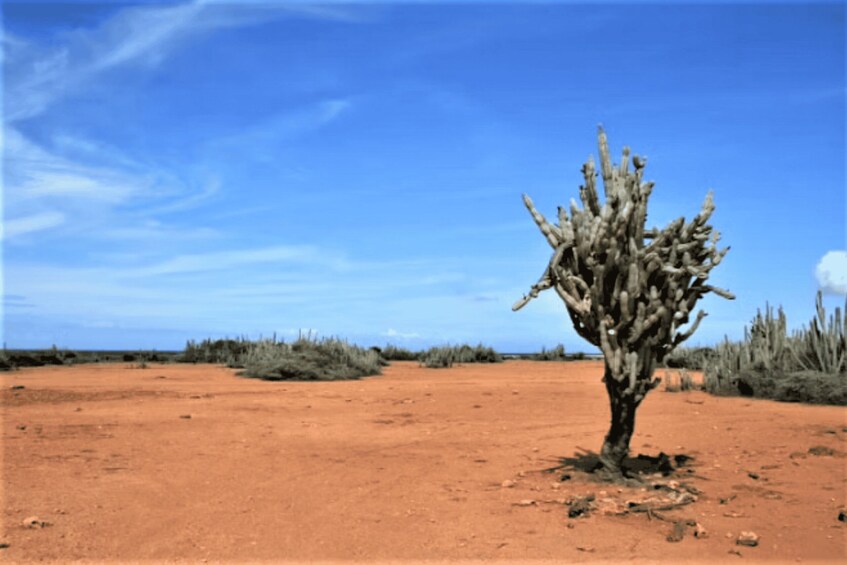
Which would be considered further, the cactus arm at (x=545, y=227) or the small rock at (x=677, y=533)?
the cactus arm at (x=545, y=227)

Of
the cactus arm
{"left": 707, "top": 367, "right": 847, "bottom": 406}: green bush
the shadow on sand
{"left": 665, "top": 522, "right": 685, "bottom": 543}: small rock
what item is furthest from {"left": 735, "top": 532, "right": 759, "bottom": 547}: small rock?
{"left": 707, "top": 367, "right": 847, "bottom": 406}: green bush

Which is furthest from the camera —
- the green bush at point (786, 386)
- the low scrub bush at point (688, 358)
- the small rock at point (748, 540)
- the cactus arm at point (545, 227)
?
the low scrub bush at point (688, 358)

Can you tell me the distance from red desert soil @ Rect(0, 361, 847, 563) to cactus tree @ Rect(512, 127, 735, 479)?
40.8 inches

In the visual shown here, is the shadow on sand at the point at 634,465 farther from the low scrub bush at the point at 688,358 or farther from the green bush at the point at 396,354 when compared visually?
the green bush at the point at 396,354

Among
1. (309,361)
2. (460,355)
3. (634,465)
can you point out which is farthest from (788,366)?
(460,355)

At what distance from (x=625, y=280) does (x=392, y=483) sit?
3129mm

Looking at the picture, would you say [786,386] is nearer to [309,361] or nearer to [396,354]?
[309,361]

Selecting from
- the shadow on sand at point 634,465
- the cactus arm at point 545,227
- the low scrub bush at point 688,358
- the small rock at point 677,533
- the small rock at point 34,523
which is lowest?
the small rock at point 34,523

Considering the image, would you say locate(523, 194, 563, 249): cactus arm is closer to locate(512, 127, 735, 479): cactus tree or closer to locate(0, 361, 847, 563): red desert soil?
locate(512, 127, 735, 479): cactus tree

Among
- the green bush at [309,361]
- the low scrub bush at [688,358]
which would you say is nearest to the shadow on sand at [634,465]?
the green bush at [309,361]

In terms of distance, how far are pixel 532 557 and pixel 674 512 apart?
172cm

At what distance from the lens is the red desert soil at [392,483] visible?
206 inches

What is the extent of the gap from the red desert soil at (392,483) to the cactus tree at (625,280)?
1035 mm

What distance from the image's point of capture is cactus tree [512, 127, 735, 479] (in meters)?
7.00
